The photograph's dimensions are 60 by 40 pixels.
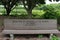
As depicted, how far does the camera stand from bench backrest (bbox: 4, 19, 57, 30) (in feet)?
26.1

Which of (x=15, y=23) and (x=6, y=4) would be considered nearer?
(x=15, y=23)

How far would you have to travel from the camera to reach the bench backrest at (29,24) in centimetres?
796

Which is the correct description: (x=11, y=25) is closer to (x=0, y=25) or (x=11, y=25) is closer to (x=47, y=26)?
(x=47, y=26)

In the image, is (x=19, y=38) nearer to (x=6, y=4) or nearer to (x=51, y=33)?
(x=51, y=33)

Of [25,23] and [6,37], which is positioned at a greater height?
[25,23]

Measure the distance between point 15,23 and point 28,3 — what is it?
2418 millimetres

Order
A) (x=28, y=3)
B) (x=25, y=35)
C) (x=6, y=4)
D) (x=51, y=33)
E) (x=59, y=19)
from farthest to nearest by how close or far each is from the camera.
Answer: (x=6, y=4)
(x=59, y=19)
(x=28, y=3)
(x=25, y=35)
(x=51, y=33)

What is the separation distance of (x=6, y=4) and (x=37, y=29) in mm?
6385

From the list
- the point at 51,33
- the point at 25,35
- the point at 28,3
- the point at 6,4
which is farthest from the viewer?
the point at 6,4

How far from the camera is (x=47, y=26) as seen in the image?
316 inches

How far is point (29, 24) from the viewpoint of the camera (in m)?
8.00

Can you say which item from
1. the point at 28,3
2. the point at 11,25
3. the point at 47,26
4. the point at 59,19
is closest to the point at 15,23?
the point at 11,25

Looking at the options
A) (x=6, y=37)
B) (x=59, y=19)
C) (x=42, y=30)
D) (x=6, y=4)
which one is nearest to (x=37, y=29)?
(x=42, y=30)

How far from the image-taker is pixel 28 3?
10.1m
